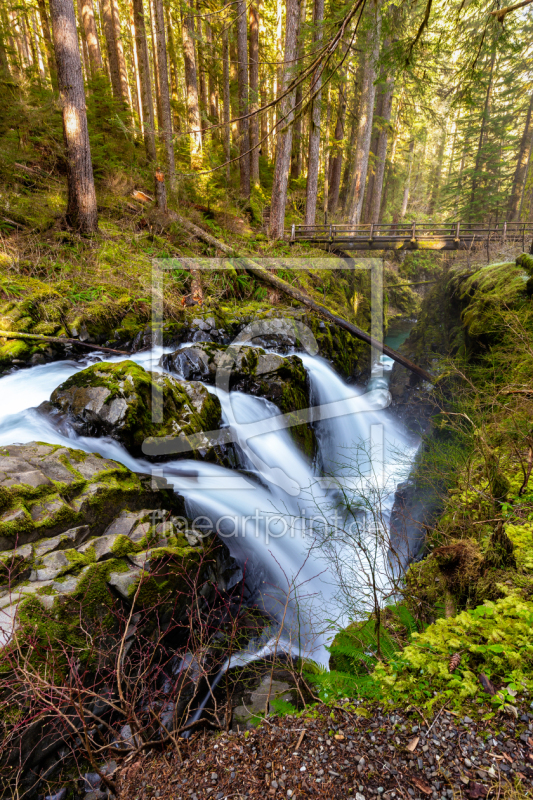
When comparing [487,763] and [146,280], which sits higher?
[146,280]

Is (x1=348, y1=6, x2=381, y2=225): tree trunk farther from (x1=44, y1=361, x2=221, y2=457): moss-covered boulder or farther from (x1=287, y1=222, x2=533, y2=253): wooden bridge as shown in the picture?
(x1=44, y1=361, x2=221, y2=457): moss-covered boulder

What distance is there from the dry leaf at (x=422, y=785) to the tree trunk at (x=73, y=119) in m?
11.1

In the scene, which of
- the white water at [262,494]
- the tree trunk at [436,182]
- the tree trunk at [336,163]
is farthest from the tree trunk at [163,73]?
the tree trunk at [436,182]

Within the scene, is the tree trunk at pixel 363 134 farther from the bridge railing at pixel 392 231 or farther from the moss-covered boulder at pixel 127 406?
the moss-covered boulder at pixel 127 406

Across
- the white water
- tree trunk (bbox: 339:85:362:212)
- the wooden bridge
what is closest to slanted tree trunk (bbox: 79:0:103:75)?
the wooden bridge

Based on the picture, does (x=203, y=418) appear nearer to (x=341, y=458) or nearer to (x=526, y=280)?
(x=341, y=458)

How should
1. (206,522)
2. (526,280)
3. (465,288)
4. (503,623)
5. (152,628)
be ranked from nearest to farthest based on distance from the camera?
(503,623) < (152,628) < (206,522) < (526,280) < (465,288)

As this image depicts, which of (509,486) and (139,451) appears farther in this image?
(139,451)

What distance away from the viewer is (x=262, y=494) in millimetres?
6324

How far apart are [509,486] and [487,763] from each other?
2.72 meters

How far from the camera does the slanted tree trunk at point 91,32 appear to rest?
13.2 metres

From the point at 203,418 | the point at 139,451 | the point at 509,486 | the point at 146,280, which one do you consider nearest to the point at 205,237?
the point at 146,280

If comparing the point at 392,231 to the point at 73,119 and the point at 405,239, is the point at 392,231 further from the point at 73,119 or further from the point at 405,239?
the point at 73,119

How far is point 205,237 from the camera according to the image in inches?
472
